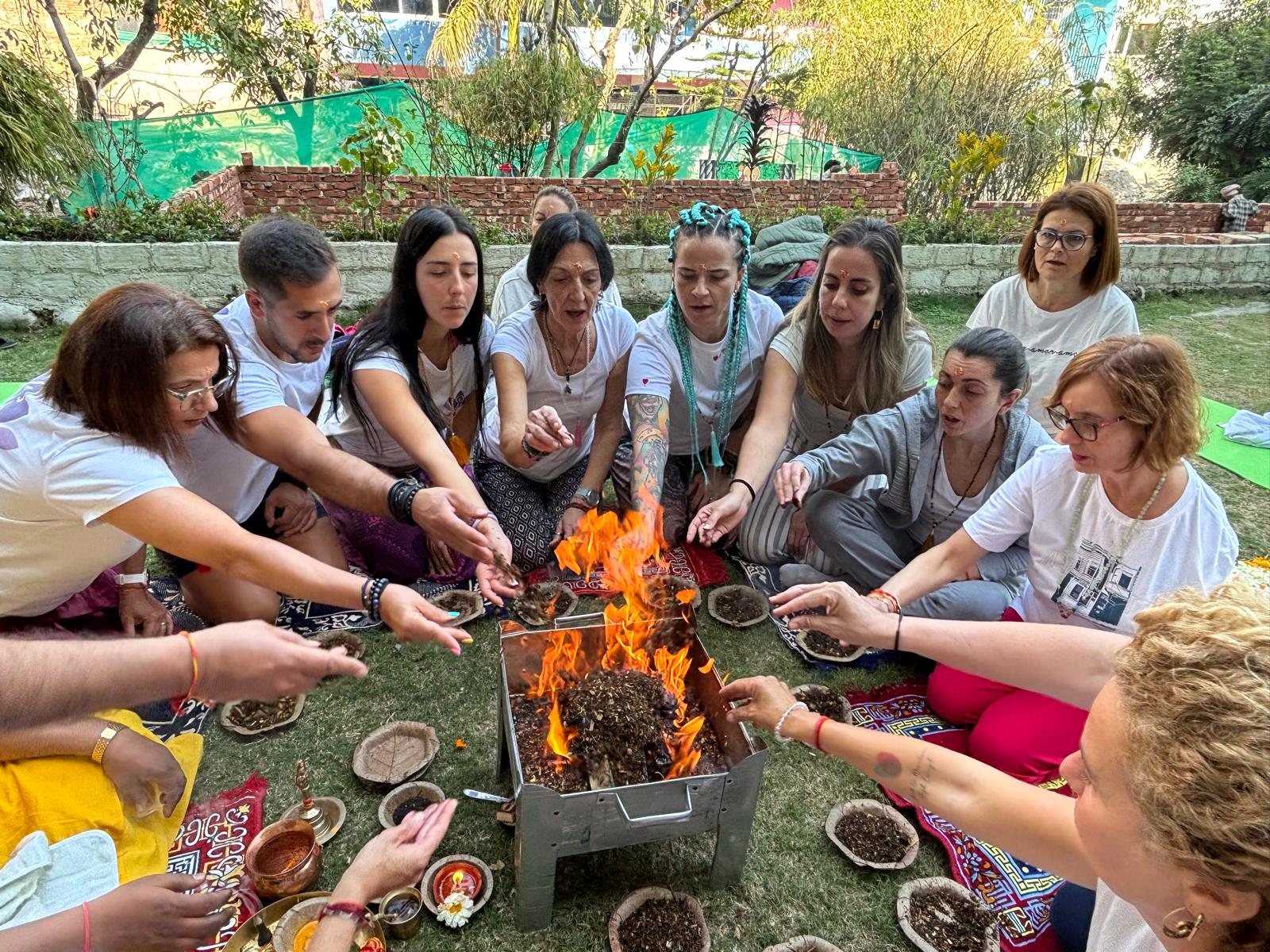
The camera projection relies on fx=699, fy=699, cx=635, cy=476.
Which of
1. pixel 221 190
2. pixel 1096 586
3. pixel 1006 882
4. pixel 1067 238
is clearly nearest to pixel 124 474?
pixel 1006 882

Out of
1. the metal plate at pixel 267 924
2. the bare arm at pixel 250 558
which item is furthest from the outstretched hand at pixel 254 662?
the metal plate at pixel 267 924

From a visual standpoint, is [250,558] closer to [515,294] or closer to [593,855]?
[593,855]

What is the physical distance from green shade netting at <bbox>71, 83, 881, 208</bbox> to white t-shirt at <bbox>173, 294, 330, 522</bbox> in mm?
8434

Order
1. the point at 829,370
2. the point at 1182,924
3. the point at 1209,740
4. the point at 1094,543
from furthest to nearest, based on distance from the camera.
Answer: the point at 829,370, the point at 1094,543, the point at 1182,924, the point at 1209,740

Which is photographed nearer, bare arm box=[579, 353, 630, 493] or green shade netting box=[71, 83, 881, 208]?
bare arm box=[579, 353, 630, 493]

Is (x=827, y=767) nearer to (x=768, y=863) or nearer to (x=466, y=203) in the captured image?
(x=768, y=863)

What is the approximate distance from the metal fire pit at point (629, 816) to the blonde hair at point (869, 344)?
231cm

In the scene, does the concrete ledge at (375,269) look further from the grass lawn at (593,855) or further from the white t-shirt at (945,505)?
the white t-shirt at (945,505)

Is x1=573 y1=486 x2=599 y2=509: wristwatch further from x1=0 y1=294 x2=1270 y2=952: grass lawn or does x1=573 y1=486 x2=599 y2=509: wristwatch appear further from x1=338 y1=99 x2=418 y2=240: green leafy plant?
x1=338 y1=99 x2=418 y2=240: green leafy plant

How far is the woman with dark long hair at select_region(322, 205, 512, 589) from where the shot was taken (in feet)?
12.8

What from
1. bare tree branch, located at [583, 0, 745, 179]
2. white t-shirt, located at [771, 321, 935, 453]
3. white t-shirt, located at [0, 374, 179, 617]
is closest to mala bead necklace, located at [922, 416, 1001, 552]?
white t-shirt, located at [771, 321, 935, 453]

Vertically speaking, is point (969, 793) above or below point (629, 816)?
above

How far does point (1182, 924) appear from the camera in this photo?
4.07 feet

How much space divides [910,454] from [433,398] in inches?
115
